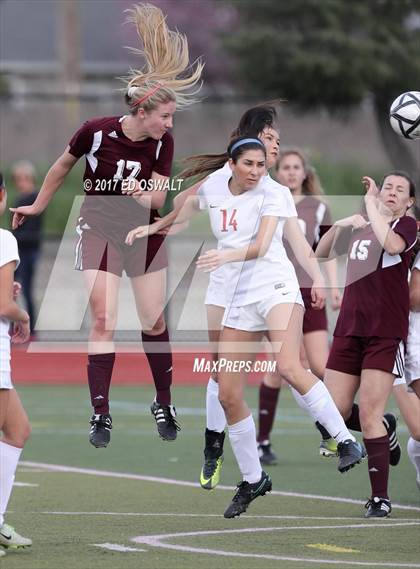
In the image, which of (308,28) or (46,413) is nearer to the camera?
(46,413)

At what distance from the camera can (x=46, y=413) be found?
1556 centimetres

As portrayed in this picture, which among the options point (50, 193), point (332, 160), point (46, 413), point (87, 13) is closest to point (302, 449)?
point (46, 413)

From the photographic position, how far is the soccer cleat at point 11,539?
317 inches

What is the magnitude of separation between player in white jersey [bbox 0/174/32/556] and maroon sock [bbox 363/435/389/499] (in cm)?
239

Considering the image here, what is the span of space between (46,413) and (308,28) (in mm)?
16511

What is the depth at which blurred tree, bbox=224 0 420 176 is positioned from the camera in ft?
96.0

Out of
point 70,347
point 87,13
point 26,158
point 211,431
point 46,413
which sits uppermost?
point 87,13

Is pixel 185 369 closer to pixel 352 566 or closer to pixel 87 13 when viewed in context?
pixel 352 566

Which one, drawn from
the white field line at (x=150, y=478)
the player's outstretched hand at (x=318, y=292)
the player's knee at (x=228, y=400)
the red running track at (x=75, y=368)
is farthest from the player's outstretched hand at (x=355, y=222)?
the red running track at (x=75, y=368)

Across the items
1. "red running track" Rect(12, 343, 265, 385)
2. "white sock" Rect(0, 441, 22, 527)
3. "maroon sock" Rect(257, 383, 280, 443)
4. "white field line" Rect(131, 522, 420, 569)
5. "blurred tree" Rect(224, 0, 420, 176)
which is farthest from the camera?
"blurred tree" Rect(224, 0, 420, 176)

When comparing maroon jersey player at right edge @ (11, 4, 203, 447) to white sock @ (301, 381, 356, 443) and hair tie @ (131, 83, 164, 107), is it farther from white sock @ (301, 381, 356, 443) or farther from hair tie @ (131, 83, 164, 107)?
white sock @ (301, 381, 356, 443)

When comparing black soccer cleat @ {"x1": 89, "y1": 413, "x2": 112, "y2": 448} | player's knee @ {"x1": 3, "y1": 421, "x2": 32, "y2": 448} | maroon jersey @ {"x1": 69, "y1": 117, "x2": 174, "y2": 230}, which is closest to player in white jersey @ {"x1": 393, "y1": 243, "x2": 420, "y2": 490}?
maroon jersey @ {"x1": 69, "y1": 117, "x2": 174, "y2": 230}

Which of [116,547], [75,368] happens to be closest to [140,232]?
[116,547]

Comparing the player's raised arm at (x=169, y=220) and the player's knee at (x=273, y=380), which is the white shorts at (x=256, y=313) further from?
the player's knee at (x=273, y=380)
